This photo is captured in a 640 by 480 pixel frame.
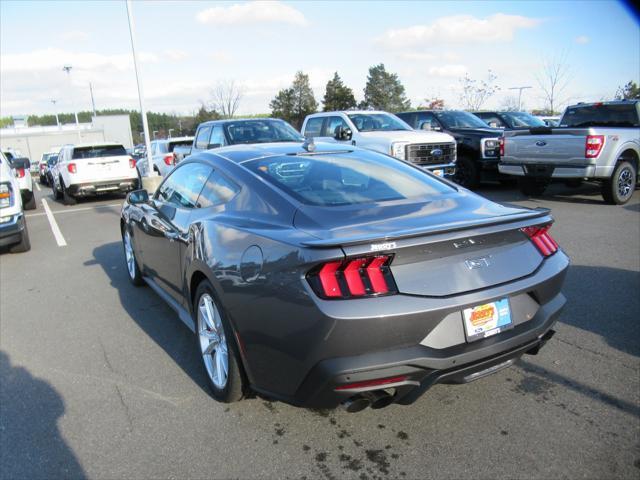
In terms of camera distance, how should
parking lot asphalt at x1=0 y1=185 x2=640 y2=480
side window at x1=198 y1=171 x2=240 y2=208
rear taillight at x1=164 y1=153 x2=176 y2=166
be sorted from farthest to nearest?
1. rear taillight at x1=164 y1=153 x2=176 y2=166
2. side window at x1=198 y1=171 x2=240 y2=208
3. parking lot asphalt at x1=0 y1=185 x2=640 y2=480

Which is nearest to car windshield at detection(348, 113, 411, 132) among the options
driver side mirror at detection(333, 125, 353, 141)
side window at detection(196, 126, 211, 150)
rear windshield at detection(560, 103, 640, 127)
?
driver side mirror at detection(333, 125, 353, 141)

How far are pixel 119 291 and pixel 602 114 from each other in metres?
10.2

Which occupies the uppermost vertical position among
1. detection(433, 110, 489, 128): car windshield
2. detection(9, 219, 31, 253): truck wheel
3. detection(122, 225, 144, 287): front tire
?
detection(433, 110, 489, 128): car windshield

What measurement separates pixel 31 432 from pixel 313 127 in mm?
10553

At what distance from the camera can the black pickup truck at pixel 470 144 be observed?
38.9ft

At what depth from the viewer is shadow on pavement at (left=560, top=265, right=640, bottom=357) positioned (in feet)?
12.8

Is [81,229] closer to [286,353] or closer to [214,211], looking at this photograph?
[214,211]

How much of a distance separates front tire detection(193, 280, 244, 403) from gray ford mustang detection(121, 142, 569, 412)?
1 centimetres

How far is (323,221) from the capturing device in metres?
2.62

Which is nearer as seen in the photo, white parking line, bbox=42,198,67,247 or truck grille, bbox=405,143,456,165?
white parking line, bbox=42,198,67,247

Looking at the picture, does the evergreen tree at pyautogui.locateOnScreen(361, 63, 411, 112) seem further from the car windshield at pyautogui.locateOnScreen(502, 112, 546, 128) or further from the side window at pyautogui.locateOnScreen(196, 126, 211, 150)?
the side window at pyautogui.locateOnScreen(196, 126, 211, 150)

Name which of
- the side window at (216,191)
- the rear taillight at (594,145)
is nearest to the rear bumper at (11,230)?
the side window at (216,191)

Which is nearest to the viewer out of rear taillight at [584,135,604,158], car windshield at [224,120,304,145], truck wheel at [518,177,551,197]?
rear taillight at [584,135,604,158]

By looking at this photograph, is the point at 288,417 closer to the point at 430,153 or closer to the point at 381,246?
the point at 381,246
